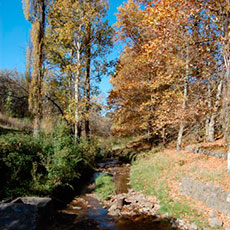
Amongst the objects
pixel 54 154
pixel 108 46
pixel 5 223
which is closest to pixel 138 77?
pixel 108 46

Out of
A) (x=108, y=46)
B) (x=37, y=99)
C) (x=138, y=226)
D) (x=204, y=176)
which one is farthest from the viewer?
(x=108, y=46)

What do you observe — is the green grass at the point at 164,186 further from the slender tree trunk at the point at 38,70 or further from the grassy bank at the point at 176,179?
the slender tree trunk at the point at 38,70

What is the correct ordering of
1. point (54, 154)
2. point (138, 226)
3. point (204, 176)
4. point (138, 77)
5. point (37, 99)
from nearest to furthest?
point (138, 226) < point (204, 176) < point (54, 154) < point (37, 99) < point (138, 77)

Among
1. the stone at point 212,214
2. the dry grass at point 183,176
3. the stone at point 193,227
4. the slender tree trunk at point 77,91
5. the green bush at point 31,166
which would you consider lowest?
the stone at point 193,227

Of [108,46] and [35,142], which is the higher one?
[108,46]

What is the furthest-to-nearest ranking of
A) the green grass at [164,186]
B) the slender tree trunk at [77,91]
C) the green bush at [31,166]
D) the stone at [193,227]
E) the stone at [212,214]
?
the slender tree trunk at [77,91], the green bush at [31,166], the green grass at [164,186], the stone at [212,214], the stone at [193,227]

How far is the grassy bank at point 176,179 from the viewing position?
19.2 feet

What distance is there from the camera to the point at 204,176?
6.80 m

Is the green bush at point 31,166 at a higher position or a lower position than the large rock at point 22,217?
higher

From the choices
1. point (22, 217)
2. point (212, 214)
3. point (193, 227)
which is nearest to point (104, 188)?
point (193, 227)

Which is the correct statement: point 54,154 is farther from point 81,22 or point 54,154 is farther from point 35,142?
point 81,22

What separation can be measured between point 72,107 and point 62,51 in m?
3.51

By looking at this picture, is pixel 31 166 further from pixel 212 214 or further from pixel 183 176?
pixel 212 214

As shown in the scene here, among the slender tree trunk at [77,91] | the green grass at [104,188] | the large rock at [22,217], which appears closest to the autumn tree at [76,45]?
the slender tree trunk at [77,91]
